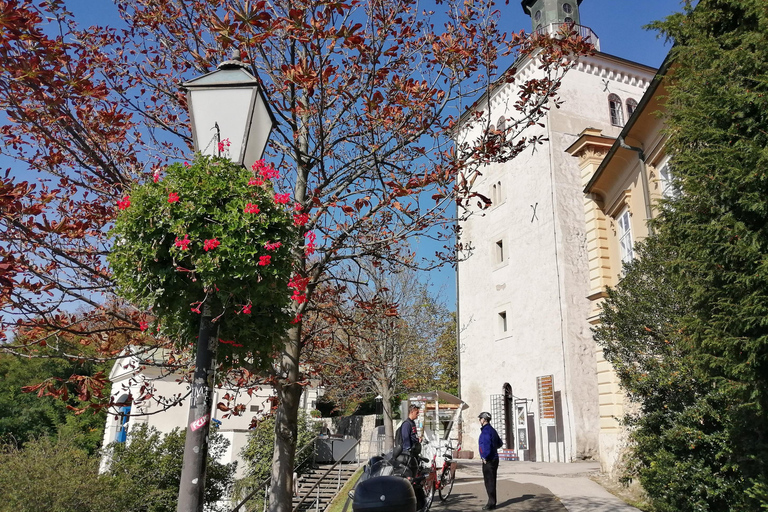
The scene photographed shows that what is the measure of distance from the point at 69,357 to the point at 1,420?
36.5 m

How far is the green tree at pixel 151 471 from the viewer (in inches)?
495

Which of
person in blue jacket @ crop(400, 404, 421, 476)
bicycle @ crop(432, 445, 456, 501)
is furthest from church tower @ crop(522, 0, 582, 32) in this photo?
person in blue jacket @ crop(400, 404, 421, 476)

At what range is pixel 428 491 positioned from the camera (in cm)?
998

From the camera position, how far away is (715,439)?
A: 307 inches

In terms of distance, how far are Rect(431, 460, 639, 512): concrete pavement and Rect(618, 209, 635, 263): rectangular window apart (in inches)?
245

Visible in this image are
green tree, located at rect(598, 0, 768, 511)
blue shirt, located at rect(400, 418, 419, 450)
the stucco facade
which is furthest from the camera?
the stucco facade

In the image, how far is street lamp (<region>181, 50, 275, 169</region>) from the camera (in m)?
3.95

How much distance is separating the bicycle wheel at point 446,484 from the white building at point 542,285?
11215mm

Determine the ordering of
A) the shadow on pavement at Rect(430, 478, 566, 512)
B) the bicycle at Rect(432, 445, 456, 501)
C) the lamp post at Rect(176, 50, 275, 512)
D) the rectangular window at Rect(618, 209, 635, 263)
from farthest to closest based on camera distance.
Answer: the rectangular window at Rect(618, 209, 635, 263)
the bicycle at Rect(432, 445, 456, 501)
the shadow on pavement at Rect(430, 478, 566, 512)
the lamp post at Rect(176, 50, 275, 512)

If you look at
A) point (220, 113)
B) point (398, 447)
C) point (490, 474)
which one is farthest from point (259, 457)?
point (220, 113)

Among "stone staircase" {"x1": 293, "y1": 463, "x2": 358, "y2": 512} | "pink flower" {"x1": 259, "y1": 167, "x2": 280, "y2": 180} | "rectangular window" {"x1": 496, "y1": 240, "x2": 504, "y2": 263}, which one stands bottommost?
"stone staircase" {"x1": 293, "y1": 463, "x2": 358, "y2": 512}

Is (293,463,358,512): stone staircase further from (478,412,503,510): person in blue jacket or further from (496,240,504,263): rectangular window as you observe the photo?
(496,240,504,263): rectangular window

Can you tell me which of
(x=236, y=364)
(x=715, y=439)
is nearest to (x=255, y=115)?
(x=236, y=364)

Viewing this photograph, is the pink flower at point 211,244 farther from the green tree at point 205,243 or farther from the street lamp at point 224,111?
the street lamp at point 224,111
